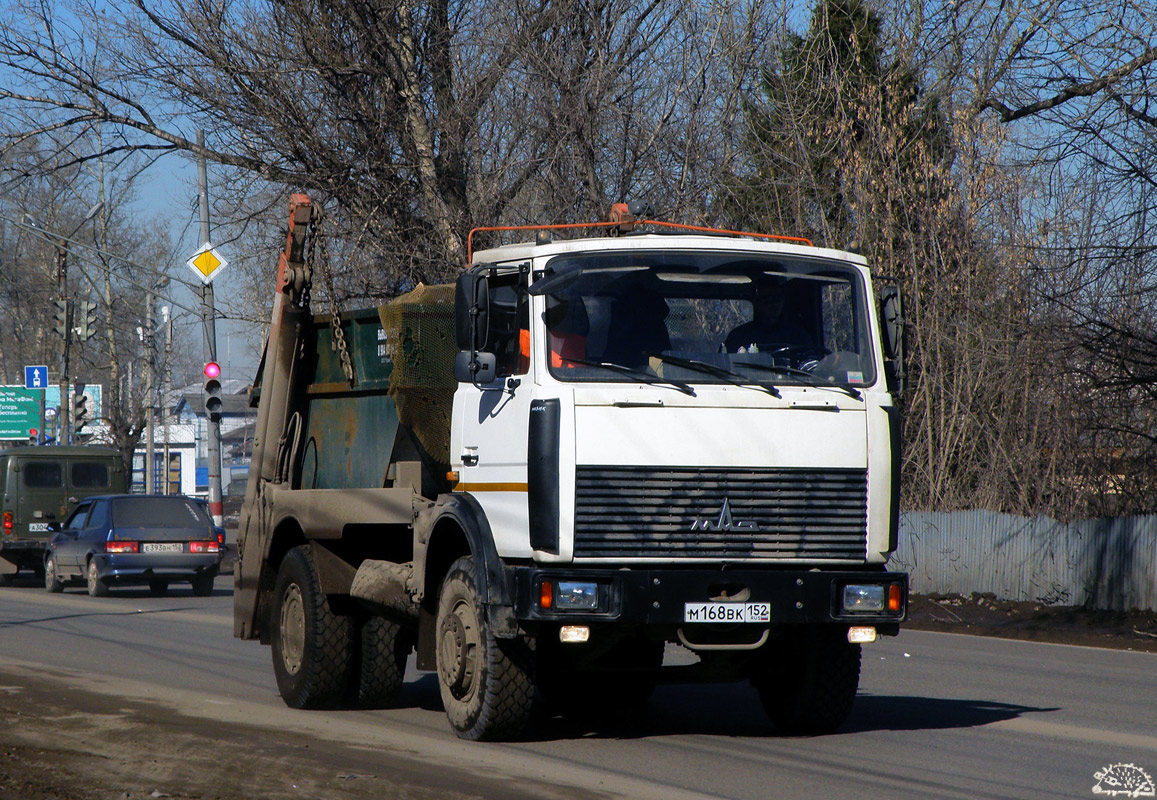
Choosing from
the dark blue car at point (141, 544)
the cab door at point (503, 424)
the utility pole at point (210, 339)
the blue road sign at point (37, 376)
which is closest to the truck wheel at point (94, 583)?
the dark blue car at point (141, 544)

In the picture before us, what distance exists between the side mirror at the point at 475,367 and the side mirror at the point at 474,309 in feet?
0.17

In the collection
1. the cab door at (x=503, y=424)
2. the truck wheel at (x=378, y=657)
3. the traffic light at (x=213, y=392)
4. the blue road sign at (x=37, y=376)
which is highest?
the blue road sign at (x=37, y=376)

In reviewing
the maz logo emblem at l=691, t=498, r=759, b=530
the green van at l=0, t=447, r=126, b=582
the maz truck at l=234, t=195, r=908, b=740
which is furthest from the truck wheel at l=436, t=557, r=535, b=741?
the green van at l=0, t=447, r=126, b=582

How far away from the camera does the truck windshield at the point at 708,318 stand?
7754mm

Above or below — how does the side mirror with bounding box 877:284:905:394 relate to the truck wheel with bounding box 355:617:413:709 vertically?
above

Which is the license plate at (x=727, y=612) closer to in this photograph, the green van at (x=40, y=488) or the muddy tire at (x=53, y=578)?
the muddy tire at (x=53, y=578)

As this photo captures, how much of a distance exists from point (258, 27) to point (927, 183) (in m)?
10.4

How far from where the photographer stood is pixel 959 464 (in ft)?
73.8

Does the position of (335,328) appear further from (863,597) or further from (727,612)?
(863,597)

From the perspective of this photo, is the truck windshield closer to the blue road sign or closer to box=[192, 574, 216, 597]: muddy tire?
box=[192, 574, 216, 597]: muddy tire

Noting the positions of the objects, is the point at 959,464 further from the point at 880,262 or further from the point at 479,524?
the point at 479,524

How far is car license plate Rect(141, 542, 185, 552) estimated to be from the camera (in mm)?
22453

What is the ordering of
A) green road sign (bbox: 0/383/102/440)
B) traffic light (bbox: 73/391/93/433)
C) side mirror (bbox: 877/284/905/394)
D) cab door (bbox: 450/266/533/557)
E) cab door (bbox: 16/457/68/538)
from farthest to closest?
green road sign (bbox: 0/383/102/440) → traffic light (bbox: 73/391/93/433) → cab door (bbox: 16/457/68/538) → side mirror (bbox: 877/284/905/394) → cab door (bbox: 450/266/533/557)

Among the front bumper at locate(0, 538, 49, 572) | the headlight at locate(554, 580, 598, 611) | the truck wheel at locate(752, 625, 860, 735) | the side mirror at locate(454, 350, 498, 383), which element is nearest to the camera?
the headlight at locate(554, 580, 598, 611)
